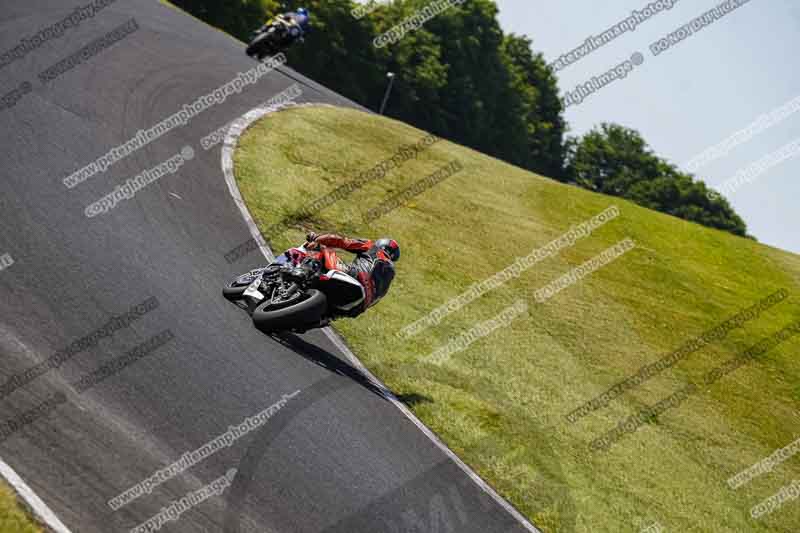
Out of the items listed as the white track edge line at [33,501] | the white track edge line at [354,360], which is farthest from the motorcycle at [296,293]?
the white track edge line at [33,501]

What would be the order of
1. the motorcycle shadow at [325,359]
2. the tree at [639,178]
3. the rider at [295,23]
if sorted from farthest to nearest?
the tree at [639,178] < the rider at [295,23] < the motorcycle shadow at [325,359]

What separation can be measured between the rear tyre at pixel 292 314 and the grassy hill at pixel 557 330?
2091 millimetres

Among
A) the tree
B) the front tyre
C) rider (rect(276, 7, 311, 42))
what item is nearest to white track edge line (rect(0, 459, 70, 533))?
the front tyre

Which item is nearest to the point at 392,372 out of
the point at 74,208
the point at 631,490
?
the point at 631,490

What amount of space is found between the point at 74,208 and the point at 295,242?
4.63 metres

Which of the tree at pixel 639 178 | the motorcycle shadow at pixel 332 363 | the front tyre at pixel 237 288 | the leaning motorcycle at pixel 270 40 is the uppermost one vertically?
the leaning motorcycle at pixel 270 40

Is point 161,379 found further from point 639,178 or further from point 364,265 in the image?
point 639,178

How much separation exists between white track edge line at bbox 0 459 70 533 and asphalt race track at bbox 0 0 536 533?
2.6 inches

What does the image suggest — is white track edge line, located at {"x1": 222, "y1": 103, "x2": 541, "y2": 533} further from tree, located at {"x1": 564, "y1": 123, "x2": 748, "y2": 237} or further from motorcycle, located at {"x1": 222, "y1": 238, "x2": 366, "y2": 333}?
tree, located at {"x1": 564, "y1": 123, "x2": 748, "y2": 237}

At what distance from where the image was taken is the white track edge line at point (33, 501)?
505 centimetres

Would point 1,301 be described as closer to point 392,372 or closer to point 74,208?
point 74,208

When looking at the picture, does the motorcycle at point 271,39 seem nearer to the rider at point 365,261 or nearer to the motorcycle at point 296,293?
the rider at point 365,261

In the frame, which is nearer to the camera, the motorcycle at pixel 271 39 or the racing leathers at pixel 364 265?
the racing leathers at pixel 364 265

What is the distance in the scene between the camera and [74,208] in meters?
10.2
